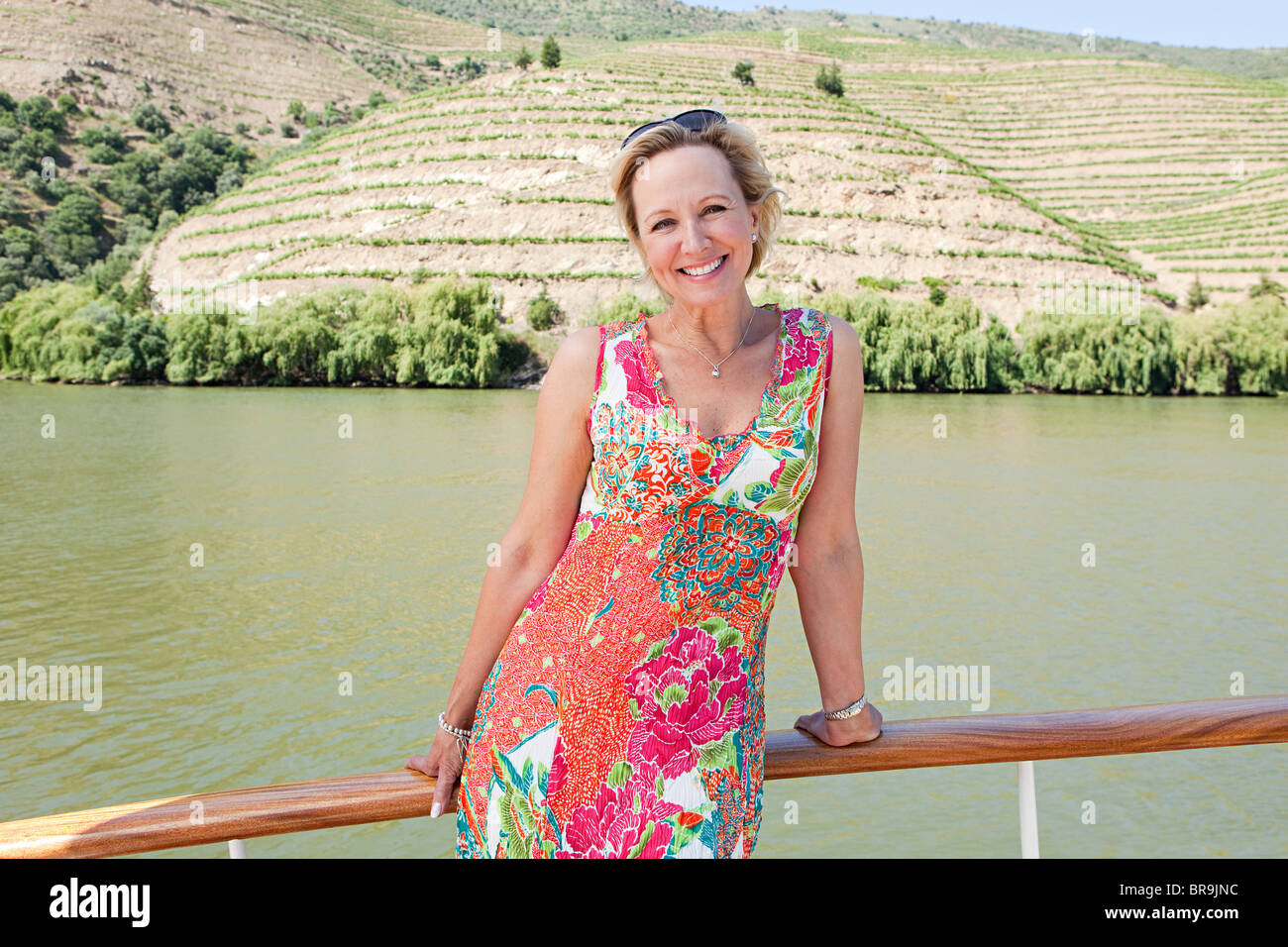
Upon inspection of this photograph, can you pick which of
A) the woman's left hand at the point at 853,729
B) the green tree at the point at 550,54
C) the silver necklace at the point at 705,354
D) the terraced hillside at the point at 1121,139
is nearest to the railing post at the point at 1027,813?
the woman's left hand at the point at 853,729

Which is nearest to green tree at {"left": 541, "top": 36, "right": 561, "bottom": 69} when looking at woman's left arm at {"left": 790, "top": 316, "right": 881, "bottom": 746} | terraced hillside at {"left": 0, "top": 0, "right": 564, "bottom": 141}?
terraced hillside at {"left": 0, "top": 0, "right": 564, "bottom": 141}

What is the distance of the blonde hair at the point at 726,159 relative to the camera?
1.94m

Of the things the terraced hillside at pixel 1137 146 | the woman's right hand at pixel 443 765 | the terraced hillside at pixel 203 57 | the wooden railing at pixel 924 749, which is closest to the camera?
the wooden railing at pixel 924 749

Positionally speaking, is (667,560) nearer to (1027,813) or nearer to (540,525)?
(540,525)


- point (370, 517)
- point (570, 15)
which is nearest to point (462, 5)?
A: point (570, 15)

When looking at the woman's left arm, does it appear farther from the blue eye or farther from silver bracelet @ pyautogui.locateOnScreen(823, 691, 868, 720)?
the blue eye

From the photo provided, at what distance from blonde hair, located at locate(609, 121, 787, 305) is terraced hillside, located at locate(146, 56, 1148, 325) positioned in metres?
42.8

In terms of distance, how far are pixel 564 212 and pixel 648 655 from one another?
171 feet

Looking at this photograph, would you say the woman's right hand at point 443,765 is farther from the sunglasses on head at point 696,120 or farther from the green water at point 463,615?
the green water at point 463,615

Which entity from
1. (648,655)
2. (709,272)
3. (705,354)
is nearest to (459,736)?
(648,655)

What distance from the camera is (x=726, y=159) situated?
1.97 meters

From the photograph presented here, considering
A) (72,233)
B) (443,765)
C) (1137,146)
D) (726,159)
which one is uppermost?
(1137,146)

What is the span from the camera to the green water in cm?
739

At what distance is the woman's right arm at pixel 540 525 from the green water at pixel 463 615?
207 inches
